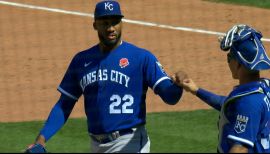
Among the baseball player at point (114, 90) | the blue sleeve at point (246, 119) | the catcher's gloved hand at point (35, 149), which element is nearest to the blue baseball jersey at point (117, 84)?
the baseball player at point (114, 90)

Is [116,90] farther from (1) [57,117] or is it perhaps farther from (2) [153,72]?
(1) [57,117]

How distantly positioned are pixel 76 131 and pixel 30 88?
106 inches

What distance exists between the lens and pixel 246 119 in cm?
486

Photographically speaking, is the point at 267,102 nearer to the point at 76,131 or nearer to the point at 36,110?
the point at 76,131

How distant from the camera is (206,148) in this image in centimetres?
917

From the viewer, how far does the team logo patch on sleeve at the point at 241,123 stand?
4867 millimetres

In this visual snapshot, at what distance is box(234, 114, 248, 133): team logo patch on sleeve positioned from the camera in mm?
4867

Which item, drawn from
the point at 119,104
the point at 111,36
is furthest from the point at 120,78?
the point at 111,36

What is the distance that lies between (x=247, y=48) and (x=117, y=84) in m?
1.44

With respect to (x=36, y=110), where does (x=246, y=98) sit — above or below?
above

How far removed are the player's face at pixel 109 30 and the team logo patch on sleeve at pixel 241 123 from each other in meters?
1.63

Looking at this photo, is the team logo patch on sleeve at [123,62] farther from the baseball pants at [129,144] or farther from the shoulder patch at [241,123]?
the shoulder patch at [241,123]

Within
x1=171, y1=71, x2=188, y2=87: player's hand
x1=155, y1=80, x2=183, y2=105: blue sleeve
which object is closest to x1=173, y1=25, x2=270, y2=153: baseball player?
x1=171, y1=71, x2=188, y2=87: player's hand

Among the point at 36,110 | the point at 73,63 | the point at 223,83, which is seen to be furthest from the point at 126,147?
the point at 223,83
